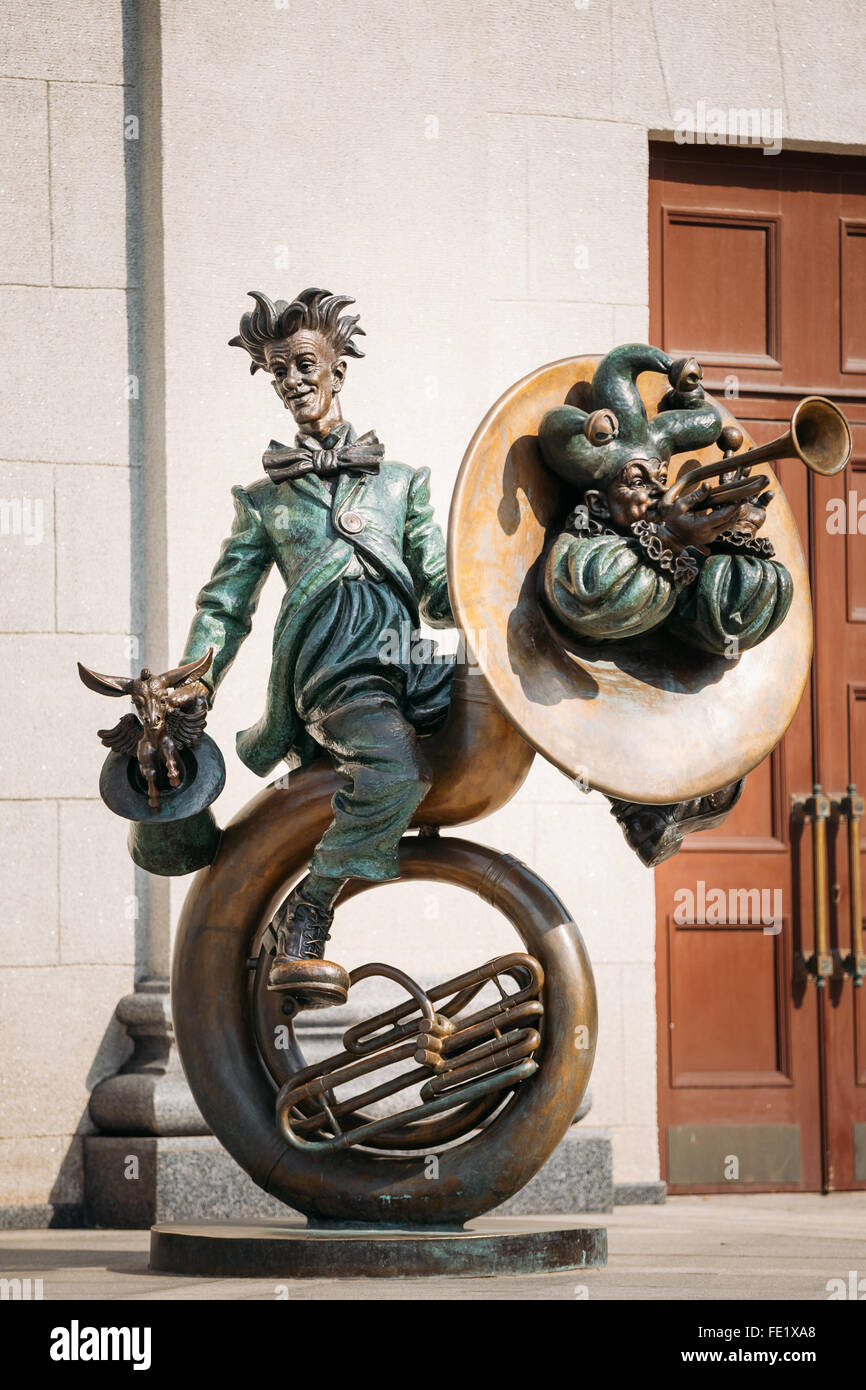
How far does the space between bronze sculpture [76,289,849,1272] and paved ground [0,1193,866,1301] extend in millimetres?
135

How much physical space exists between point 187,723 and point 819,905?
10.8 feet

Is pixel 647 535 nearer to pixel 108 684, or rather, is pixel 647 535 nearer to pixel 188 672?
pixel 188 672

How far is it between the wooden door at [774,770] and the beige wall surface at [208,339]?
38 cm

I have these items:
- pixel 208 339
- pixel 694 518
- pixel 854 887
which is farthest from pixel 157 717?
pixel 854 887

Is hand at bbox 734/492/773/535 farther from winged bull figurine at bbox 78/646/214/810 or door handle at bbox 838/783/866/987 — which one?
door handle at bbox 838/783/866/987

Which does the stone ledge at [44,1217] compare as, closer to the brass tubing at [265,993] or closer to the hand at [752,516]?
the brass tubing at [265,993]

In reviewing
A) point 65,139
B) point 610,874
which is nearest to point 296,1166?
point 610,874

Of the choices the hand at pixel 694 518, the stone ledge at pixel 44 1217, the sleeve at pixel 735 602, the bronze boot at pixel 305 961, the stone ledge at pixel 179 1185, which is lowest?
the stone ledge at pixel 44 1217

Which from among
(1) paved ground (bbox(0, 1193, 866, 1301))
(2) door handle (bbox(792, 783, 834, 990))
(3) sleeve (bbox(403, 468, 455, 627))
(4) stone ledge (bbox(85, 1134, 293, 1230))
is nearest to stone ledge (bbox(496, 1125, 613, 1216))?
(1) paved ground (bbox(0, 1193, 866, 1301))

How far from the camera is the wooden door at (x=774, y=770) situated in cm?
687

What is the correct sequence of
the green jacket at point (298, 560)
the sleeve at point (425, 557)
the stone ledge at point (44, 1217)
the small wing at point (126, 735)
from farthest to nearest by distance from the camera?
the stone ledge at point (44, 1217)
the sleeve at point (425, 557)
the green jacket at point (298, 560)
the small wing at point (126, 735)

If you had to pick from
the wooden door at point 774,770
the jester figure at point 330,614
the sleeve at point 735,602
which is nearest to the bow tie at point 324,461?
the jester figure at point 330,614

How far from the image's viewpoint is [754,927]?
6977mm
